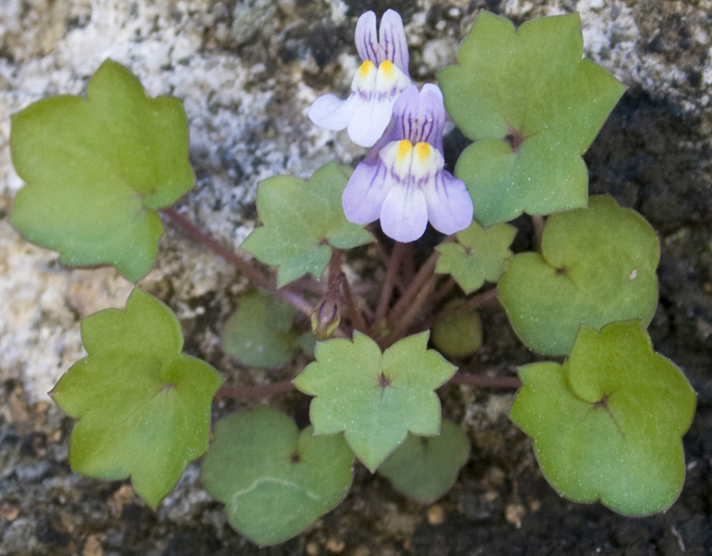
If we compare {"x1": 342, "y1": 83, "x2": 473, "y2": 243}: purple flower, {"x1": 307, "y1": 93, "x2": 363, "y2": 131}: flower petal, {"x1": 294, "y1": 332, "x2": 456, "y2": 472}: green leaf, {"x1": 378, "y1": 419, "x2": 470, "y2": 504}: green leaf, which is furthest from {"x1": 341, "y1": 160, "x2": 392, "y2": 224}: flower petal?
{"x1": 378, "y1": 419, "x2": 470, "y2": 504}: green leaf

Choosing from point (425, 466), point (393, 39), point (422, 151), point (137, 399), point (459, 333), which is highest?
point (393, 39)

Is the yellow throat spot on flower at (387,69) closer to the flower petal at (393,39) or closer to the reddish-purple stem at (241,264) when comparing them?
the flower petal at (393,39)

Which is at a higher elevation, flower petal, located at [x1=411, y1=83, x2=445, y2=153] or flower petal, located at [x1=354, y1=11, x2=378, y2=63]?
flower petal, located at [x1=354, y1=11, x2=378, y2=63]

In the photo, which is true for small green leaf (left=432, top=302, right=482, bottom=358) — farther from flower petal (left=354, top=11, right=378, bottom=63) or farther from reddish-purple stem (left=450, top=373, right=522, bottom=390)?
flower petal (left=354, top=11, right=378, bottom=63)

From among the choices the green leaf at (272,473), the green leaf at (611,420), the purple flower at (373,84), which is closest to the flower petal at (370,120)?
the purple flower at (373,84)

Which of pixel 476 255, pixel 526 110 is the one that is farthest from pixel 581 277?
pixel 526 110

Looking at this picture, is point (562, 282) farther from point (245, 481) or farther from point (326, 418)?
point (245, 481)

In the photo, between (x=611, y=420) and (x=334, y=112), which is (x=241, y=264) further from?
(x=611, y=420)
